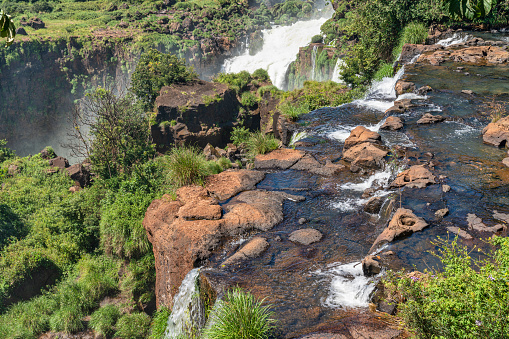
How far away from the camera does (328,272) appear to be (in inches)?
217

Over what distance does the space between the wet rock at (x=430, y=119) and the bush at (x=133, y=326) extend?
10792mm

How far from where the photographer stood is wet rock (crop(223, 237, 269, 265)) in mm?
5914

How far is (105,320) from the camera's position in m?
10.6

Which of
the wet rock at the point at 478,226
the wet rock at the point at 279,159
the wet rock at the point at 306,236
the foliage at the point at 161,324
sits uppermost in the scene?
the wet rock at the point at 279,159

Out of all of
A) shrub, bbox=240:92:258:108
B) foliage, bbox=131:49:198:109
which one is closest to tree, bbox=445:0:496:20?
shrub, bbox=240:92:258:108

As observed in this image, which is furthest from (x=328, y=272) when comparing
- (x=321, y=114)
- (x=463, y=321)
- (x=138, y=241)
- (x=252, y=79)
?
(x=252, y=79)

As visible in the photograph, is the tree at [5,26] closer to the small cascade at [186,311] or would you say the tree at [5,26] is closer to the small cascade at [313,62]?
the small cascade at [186,311]

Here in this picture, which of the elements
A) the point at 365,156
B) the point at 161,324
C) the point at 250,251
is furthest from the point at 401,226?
the point at 161,324

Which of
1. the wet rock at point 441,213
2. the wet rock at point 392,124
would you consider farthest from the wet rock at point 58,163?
the wet rock at point 441,213

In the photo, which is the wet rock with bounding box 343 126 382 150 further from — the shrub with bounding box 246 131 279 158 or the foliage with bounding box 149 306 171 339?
the foliage with bounding box 149 306 171 339

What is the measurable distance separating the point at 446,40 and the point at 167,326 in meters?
21.2

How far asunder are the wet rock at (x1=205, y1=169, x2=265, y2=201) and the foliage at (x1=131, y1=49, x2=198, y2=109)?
51.5 feet

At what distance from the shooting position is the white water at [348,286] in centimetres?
486

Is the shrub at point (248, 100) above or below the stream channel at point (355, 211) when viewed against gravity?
below
